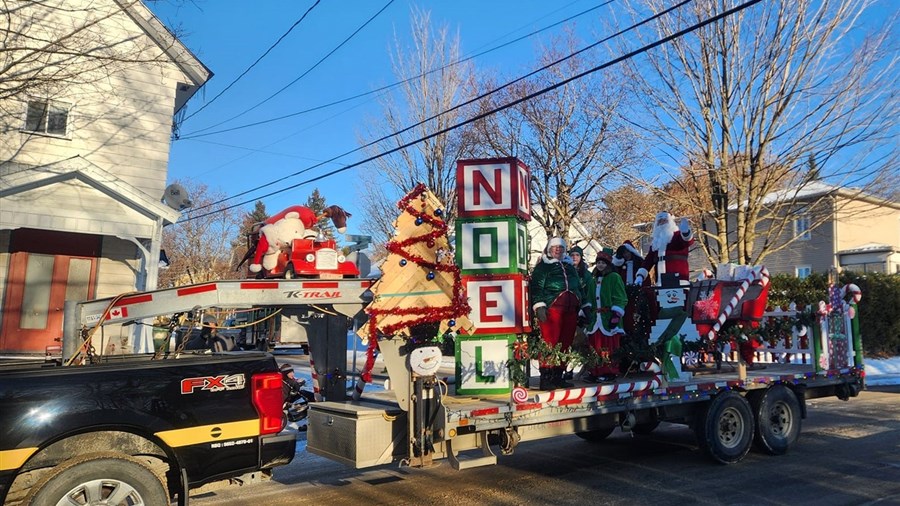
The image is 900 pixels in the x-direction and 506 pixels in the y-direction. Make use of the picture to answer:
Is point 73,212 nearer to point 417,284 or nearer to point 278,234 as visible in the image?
point 278,234

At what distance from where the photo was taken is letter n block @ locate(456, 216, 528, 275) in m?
6.54

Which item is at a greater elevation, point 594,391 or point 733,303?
point 733,303

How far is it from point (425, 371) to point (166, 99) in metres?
12.8

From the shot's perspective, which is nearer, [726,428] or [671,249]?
[726,428]

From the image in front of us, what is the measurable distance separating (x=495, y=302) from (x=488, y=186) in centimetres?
116

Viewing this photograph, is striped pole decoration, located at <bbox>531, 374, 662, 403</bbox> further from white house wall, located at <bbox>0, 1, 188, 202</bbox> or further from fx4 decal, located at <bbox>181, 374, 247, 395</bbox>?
white house wall, located at <bbox>0, 1, 188, 202</bbox>

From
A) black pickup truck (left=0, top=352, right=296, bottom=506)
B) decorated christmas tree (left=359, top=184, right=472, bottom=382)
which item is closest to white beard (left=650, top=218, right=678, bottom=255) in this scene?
decorated christmas tree (left=359, top=184, right=472, bottom=382)

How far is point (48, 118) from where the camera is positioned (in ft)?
45.1

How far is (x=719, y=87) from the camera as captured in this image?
1585 centimetres

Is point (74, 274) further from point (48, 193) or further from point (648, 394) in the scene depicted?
point (648, 394)

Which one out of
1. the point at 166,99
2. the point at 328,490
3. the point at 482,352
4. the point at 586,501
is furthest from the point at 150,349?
the point at 586,501

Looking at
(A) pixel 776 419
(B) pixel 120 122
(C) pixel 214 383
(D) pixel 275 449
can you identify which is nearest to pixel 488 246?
(D) pixel 275 449

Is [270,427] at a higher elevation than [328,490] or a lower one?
higher

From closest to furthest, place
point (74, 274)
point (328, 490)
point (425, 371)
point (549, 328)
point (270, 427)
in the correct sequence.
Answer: point (270, 427)
point (425, 371)
point (328, 490)
point (549, 328)
point (74, 274)
